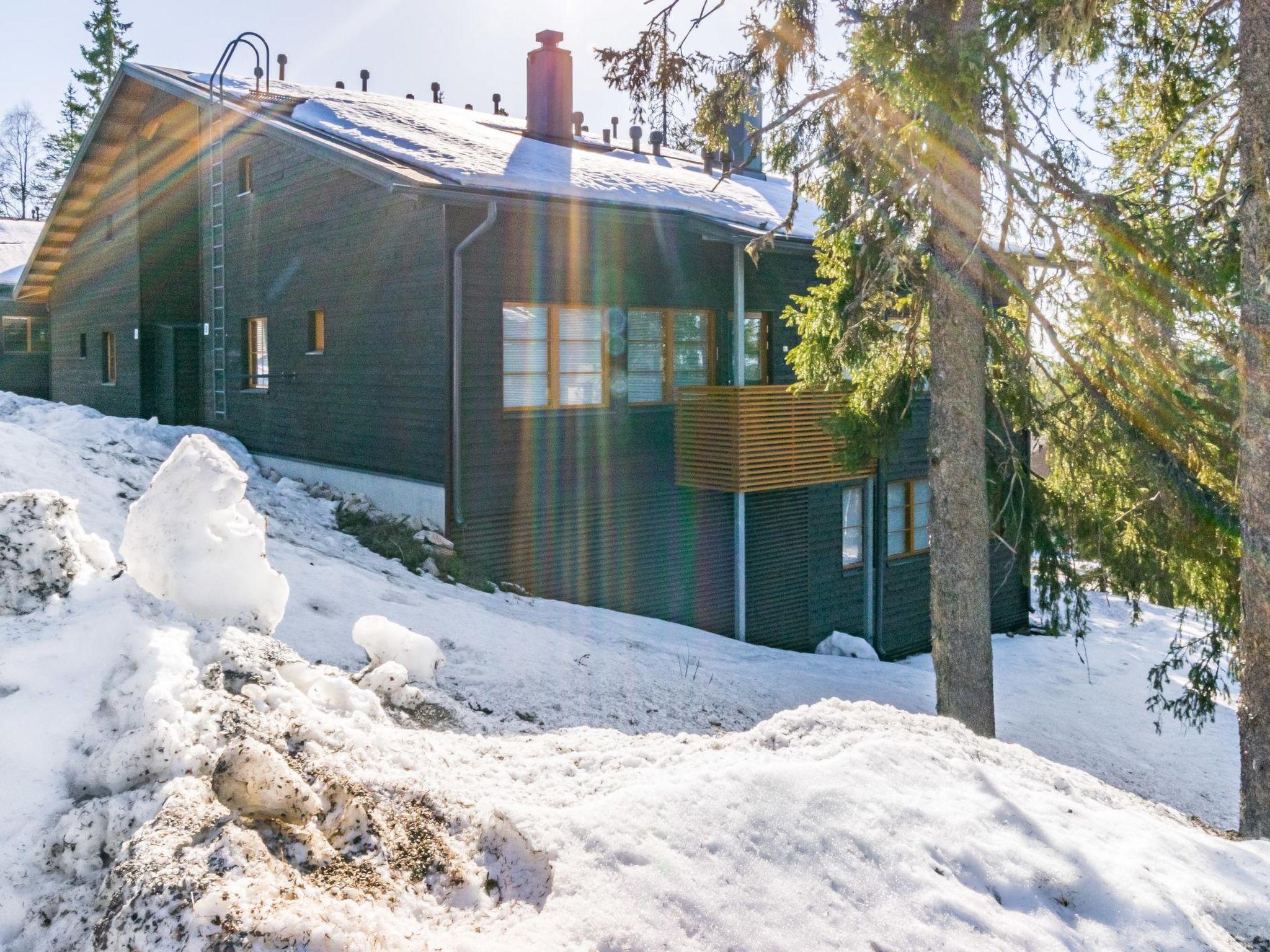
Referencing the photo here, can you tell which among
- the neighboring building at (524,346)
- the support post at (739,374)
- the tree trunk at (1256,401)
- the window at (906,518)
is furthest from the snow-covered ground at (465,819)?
the window at (906,518)

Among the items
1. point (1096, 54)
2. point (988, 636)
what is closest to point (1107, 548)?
point (988, 636)

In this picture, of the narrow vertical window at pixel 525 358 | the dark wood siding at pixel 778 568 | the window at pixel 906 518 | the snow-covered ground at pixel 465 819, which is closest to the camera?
the snow-covered ground at pixel 465 819

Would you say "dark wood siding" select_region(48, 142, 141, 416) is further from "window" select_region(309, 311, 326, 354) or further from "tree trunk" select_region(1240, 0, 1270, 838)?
"tree trunk" select_region(1240, 0, 1270, 838)

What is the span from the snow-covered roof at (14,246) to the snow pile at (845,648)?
2183 cm

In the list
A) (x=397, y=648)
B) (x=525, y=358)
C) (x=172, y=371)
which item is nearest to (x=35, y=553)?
(x=397, y=648)

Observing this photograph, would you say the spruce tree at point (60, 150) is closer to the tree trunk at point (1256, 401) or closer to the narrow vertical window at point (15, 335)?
the narrow vertical window at point (15, 335)

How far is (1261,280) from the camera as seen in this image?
772cm

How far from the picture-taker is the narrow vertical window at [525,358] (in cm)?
1287

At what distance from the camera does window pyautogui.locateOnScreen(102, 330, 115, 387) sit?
842 inches

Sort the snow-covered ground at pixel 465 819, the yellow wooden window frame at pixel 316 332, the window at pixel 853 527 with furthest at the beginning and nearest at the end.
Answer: the window at pixel 853 527, the yellow wooden window frame at pixel 316 332, the snow-covered ground at pixel 465 819

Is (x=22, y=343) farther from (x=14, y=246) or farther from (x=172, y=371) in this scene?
(x=172, y=371)

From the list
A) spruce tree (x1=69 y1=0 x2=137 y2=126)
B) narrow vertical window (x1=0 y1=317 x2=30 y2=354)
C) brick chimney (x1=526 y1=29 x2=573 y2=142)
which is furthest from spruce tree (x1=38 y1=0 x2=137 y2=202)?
brick chimney (x1=526 y1=29 x2=573 y2=142)

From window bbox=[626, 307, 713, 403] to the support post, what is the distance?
49 centimetres

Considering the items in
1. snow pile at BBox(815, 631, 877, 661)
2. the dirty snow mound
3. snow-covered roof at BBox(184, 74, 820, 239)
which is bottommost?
snow pile at BBox(815, 631, 877, 661)
